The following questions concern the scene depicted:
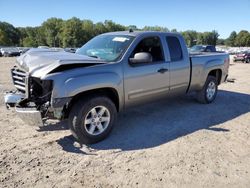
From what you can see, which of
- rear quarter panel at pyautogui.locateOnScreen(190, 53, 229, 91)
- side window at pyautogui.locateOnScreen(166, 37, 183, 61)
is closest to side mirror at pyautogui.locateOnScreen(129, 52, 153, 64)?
side window at pyautogui.locateOnScreen(166, 37, 183, 61)

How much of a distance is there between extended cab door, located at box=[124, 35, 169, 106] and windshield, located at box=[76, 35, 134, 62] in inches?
8.5

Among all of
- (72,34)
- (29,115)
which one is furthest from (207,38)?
(29,115)

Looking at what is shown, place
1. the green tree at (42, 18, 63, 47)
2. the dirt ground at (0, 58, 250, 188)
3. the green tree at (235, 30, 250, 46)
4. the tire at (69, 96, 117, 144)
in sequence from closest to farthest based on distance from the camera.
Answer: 1. the dirt ground at (0, 58, 250, 188)
2. the tire at (69, 96, 117, 144)
3. the green tree at (42, 18, 63, 47)
4. the green tree at (235, 30, 250, 46)

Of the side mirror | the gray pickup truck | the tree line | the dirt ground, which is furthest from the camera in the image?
the tree line

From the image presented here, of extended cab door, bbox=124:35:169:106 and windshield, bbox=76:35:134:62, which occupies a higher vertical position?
windshield, bbox=76:35:134:62

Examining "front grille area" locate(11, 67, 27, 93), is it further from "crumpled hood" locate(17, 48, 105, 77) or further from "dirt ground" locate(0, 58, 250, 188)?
"dirt ground" locate(0, 58, 250, 188)

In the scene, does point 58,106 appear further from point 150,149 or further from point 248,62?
point 248,62

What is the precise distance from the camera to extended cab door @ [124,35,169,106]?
496 centimetres

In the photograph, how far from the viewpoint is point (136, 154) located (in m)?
4.19

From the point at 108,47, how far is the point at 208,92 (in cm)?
A: 348

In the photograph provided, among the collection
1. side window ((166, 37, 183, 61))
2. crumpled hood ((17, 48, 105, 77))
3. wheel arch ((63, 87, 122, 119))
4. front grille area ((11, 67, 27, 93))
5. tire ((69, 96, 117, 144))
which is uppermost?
side window ((166, 37, 183, 61))

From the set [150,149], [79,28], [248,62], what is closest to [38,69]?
[150,149]

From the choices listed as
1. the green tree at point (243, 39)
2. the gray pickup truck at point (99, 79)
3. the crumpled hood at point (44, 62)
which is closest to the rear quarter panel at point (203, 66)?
the gray pickup truck at point (99, 79)

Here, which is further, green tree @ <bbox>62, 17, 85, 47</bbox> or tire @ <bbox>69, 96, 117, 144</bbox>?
green tree @ <bbox>62, 17, 85, 47</bbox>
